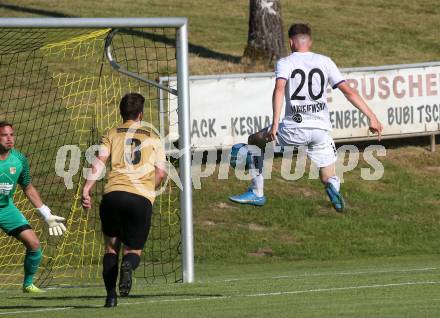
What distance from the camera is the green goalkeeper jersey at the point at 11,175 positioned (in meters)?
13.9

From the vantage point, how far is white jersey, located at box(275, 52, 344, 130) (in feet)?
40.0

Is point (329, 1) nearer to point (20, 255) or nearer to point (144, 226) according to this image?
point (20, 255)

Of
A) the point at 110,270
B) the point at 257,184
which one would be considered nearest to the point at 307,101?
the point at 257,184

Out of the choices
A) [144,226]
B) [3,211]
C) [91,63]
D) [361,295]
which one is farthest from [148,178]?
[91,63]

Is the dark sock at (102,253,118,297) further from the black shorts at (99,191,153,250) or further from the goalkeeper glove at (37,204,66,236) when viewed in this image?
the goalkeeper glove at (37,204,66,236)

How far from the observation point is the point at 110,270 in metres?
11.0

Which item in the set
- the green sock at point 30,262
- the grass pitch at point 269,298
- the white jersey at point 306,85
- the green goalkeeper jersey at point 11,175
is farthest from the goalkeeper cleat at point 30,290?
the white jersey at point 306,85

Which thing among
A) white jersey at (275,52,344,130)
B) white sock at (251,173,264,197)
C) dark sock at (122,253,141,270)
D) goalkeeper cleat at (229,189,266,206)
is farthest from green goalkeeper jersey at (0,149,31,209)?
white jersey at (275,52,344,130)

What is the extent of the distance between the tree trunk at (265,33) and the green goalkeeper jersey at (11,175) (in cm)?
1402

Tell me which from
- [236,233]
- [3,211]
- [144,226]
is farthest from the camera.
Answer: [236,233]

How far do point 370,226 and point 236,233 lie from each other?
2.62 metres

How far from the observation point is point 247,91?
2166cm

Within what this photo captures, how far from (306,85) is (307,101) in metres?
0.18

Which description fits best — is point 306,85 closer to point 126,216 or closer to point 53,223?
point 126,216
